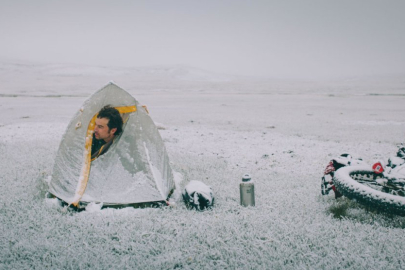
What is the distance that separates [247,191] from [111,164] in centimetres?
198

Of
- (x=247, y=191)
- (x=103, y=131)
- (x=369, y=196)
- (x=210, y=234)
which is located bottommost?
(x=210, y=234)

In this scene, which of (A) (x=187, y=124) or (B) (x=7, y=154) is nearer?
(B) (x=7, y=154)

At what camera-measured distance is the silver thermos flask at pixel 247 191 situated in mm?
3979

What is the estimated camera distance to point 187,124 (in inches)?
474

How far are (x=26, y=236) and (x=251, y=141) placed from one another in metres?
6.63

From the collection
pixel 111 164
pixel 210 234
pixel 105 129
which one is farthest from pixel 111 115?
pixel 210 234

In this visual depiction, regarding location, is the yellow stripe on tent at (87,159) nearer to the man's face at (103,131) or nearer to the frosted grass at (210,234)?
the man's face at (103,131)

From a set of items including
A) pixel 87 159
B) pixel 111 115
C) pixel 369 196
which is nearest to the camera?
pixel 369 196

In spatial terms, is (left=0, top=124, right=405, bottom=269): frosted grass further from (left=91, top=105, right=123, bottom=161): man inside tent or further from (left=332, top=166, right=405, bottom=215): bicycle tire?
(left=91, top=105, right=123, bottom=161): man inside tent

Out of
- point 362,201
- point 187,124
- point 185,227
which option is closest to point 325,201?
point 362,201

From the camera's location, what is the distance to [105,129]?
4.04m

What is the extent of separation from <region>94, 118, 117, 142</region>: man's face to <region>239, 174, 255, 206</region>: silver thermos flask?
78.9 inches

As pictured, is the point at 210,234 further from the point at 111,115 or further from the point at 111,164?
the point at 111,115

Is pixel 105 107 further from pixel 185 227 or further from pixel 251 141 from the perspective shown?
pixel 251 141
